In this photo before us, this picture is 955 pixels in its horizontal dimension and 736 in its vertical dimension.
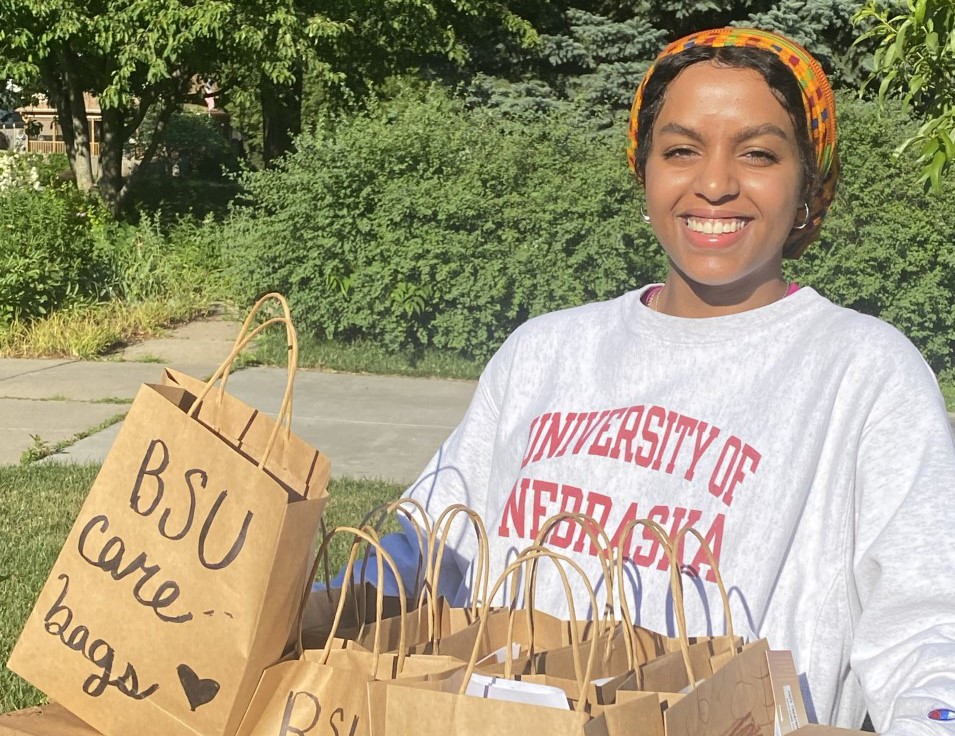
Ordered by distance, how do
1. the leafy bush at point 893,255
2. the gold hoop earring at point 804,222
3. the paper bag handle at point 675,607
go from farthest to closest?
the leafy bush at point 893,255 → the gold hoop earring at point 804,222 → the paper bag handle at point 675,607

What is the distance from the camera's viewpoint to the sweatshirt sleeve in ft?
4.71

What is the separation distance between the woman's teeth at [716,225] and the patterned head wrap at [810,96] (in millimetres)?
133

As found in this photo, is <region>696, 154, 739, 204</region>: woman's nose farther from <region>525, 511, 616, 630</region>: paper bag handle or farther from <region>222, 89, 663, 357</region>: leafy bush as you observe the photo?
<region>222, 89, 663, 357</region>: leafy bush

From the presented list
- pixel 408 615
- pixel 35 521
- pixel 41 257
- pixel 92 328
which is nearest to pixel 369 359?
pixel 92 328

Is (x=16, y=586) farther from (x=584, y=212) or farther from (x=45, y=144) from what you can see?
(x=45, y=144)

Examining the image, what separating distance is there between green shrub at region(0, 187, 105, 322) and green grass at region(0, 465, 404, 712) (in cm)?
371

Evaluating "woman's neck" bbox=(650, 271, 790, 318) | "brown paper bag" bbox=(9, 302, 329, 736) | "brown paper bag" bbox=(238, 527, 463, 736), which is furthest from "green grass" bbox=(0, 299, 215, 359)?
"brown paper bag" bbox=(238, 527, 463, 736)

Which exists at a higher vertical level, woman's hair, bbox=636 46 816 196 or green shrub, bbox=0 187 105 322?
woman's hair, bbox=636 46 816 196

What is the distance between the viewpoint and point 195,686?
4.74 feet

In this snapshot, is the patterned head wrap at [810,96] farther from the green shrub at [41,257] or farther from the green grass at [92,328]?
the green shrub at [41,257]

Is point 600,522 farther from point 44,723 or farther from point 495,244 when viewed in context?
point 495,244

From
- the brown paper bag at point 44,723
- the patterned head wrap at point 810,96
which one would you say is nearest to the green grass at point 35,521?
the brown paper bag at point 44,723

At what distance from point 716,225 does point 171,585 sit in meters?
1.01

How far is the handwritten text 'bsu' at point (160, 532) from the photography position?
1.44m
